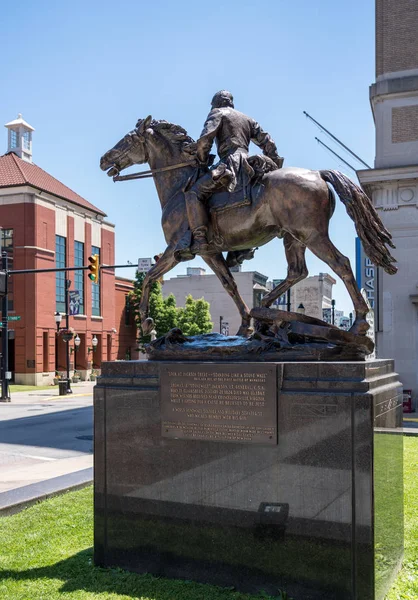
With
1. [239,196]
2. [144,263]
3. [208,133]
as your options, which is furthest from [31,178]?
[239,196]

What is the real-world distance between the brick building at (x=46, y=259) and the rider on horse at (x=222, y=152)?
38801 millimetres

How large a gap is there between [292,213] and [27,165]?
157 ft

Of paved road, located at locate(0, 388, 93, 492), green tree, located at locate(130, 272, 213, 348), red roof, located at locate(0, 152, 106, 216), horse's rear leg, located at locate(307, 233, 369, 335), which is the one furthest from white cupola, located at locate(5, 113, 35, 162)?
horse's rear leg, located at locate(307, 233, 369, 335)

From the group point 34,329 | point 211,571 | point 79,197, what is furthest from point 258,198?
point 79,197

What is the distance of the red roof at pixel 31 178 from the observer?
45938 millimetres

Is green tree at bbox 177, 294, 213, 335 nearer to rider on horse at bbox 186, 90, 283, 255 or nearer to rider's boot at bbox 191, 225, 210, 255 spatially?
rider on horse at bbox 186, 90, 283, 255

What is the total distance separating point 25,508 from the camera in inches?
350

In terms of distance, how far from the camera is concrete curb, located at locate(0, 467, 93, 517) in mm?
8723

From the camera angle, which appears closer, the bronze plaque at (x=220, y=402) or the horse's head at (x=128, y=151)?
the bronze plaque at (x=220, y=402)

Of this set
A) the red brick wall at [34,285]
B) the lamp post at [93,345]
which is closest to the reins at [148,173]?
the red brick wall at [34,285]

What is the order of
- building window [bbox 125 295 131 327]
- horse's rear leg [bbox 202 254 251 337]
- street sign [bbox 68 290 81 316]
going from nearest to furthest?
1. horse's rear leg [bbox 202 254 251 337]
2. street sign [bbox 68 290 81 316]
3. building window [bbox 125 295 131 327]

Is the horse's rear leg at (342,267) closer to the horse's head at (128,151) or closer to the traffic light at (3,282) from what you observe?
the horse's head at (128,151)

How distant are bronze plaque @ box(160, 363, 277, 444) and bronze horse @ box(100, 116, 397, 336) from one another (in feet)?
3.97

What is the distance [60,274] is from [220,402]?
44.9 metres
